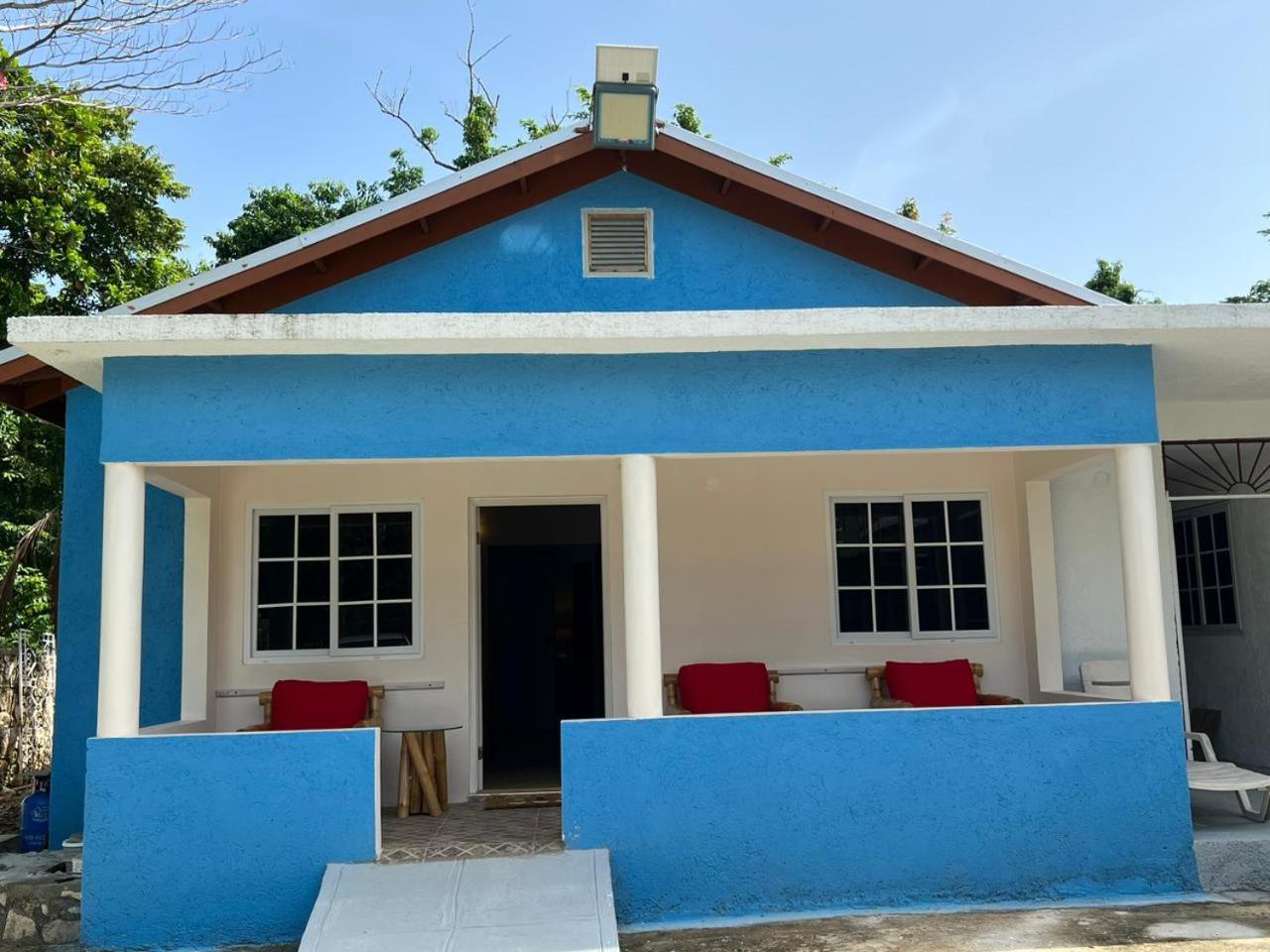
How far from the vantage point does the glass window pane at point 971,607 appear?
367 inches

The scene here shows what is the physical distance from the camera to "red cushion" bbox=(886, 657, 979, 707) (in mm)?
8812

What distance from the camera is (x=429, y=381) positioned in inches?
264

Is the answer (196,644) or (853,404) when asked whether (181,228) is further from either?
(853,404)

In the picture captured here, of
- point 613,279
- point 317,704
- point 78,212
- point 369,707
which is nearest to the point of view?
point 317,704

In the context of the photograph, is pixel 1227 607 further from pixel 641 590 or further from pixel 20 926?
pixel 20 926

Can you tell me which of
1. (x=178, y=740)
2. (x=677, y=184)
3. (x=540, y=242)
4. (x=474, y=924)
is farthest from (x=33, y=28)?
(x=474, y=924)

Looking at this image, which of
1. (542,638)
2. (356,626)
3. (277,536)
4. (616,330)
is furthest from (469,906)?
(542,638)

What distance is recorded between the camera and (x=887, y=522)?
371 inches

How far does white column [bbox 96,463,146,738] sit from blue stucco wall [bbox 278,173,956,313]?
2.40 metres

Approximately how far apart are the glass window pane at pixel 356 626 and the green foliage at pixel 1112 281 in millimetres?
18883

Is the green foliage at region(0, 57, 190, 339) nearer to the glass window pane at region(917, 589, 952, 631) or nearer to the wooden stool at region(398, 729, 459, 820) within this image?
the wooden stool at region(398, 729, 459, 820)

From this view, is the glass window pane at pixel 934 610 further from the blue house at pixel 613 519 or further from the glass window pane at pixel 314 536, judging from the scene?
the glass window pane at pixel 314 536

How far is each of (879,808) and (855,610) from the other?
9.57 feet

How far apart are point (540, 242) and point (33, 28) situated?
5502 mm
